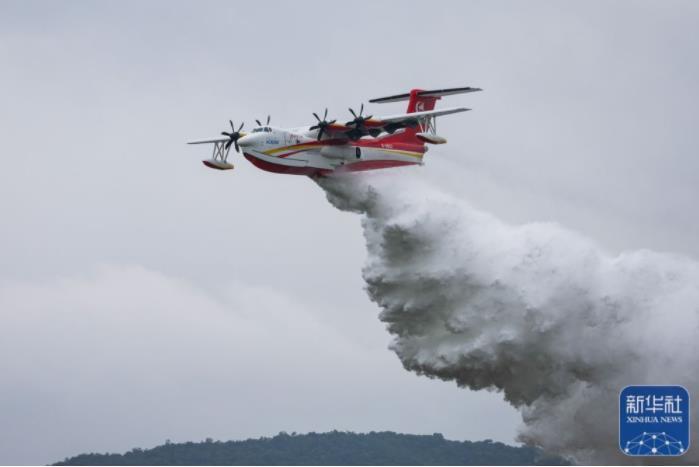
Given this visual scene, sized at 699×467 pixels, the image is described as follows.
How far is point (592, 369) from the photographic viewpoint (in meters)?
54.2

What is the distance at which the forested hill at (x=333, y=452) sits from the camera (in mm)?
121500

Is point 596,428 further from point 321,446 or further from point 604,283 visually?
point 321,446

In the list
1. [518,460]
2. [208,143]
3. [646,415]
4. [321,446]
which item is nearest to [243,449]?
[321,446]

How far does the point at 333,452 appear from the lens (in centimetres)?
12419

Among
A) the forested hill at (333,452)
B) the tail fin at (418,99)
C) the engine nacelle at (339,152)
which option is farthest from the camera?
the forested hill at (333,452)

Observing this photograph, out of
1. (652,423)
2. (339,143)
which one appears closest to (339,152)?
(339,143)

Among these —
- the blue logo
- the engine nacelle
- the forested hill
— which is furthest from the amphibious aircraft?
the forested hill

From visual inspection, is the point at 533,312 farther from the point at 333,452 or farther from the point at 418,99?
the point at 333,452

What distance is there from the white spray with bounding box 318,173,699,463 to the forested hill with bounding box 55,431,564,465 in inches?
2556

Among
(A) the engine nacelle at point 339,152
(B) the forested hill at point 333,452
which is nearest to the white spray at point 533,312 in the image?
(A) the engine nacelle at point 339,152

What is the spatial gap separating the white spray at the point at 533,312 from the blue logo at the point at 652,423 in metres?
2.97

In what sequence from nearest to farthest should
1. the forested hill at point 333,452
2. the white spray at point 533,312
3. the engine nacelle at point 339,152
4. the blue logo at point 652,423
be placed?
1. the blue logo at point 652,423
2. the white spray at point 533,312
3. the engine nacelle at point 339,152
4. the forested hill at point 333,452

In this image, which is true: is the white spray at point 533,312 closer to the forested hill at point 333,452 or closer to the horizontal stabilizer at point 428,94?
the horizontal stabilizer at point 428,94

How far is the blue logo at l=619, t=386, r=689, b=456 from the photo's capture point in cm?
4631
